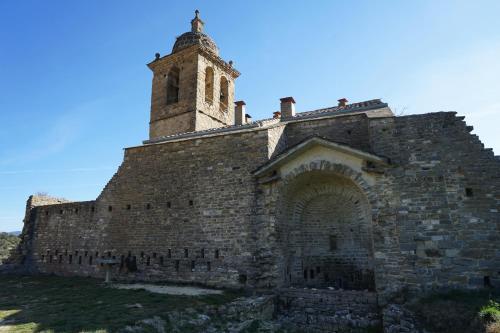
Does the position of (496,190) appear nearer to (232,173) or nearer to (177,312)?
(232,173)

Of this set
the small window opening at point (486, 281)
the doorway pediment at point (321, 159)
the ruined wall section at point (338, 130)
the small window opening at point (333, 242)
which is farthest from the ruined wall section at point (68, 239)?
the small window opening at point (486, 281)

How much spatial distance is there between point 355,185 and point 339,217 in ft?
4.08

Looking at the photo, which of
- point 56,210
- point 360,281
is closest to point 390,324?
point 360,281

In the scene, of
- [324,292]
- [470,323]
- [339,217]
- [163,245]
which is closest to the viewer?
[470,323]

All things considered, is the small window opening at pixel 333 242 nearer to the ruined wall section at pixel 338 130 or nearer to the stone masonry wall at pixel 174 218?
the stone masonry wall at pixel 174 218

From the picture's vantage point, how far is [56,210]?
48.3 ft

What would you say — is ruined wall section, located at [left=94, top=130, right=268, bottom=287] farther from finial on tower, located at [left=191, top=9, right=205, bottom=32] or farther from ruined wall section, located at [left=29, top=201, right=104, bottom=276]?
finial on tower, located at [left=191, top=9, right=205, bottom=32]

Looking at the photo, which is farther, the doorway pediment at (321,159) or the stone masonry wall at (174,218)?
the stone masonry wall at (174,218)

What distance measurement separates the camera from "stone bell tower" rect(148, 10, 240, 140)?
1833 centimetres

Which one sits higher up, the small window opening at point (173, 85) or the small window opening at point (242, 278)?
the small window opening at point (173, 85)

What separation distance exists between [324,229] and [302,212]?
854 millimetres

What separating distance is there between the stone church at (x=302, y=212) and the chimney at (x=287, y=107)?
1.23ft

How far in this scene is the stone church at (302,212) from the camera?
330 inches

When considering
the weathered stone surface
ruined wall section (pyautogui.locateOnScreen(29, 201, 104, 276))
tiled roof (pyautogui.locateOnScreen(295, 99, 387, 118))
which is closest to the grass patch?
the weathered stone surface
